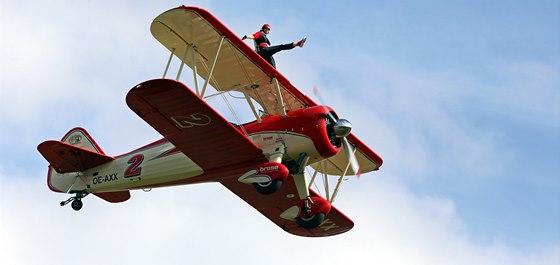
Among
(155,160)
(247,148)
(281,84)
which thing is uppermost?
(281,84)

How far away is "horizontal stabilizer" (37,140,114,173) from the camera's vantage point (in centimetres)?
2070

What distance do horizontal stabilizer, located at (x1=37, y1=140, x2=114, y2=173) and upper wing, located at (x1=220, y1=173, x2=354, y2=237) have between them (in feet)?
10.1

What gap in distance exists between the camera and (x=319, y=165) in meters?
22.5

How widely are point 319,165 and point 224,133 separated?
4.78m

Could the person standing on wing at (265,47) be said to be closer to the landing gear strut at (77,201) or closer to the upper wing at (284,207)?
the upper wing at (284,207)

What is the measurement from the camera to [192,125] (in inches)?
712

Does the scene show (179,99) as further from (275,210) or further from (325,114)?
(275,210)

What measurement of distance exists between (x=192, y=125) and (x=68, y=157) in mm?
4421

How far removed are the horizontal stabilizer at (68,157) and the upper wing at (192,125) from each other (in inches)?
127

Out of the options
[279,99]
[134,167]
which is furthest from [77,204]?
[279,99]

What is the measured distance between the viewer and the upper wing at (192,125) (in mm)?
17219

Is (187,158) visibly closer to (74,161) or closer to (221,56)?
(221,56)

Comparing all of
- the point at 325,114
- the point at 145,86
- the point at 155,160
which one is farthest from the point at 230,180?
the point at 145,86

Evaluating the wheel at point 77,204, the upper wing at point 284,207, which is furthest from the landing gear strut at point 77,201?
the upper wing at point 284,207
